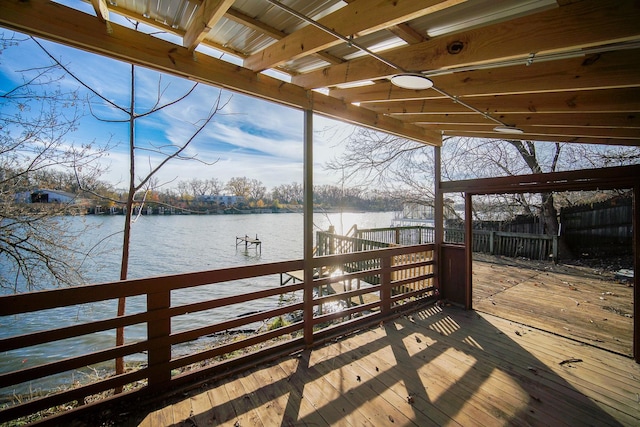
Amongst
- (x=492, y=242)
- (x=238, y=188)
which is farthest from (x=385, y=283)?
(x=492, y=242)

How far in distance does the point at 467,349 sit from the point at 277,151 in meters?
13.0

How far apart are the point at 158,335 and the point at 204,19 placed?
2.41m

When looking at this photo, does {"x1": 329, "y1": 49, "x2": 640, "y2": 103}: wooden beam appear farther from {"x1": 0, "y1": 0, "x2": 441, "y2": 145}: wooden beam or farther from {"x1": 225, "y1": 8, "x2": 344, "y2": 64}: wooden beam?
{"x1": 225, "y1": 8, "x2": 344, "y2": 64}: wooden beam

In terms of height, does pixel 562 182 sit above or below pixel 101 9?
below

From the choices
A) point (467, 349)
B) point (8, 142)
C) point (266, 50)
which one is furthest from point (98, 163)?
point (467, 349)

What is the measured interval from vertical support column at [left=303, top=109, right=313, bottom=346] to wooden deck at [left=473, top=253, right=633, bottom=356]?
3.00 m

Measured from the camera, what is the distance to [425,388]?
2.46m

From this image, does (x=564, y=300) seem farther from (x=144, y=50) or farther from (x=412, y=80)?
(x=144, y=50)

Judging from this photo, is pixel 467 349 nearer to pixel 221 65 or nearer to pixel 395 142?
pixel 221 65

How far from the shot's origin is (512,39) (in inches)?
66.9

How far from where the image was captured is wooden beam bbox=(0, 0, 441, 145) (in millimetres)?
1647

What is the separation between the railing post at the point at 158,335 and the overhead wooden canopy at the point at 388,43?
187 centimetres

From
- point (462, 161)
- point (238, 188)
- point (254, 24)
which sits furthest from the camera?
point (462, 161)

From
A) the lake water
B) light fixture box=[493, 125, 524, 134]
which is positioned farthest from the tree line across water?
light fixture box=[493, 125, 524, 134]
